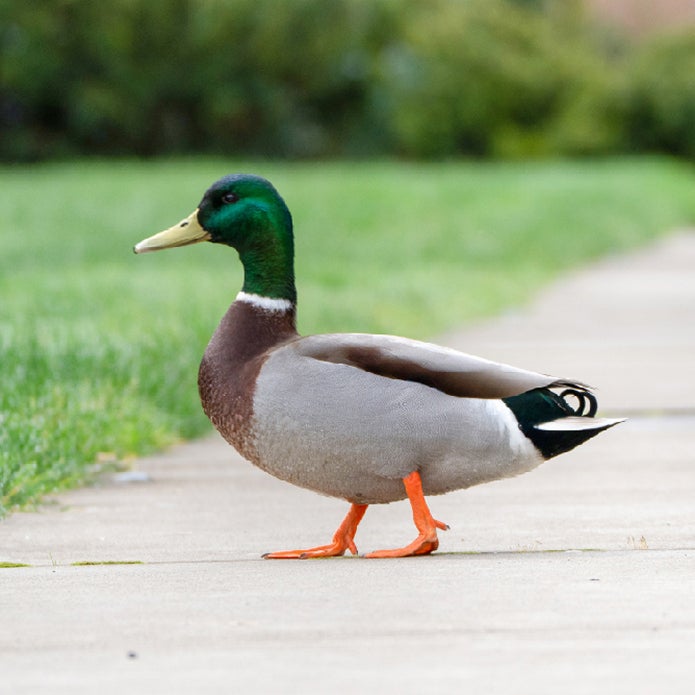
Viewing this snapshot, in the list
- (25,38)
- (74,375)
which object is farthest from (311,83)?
(74,375)

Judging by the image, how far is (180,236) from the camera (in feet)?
17.7

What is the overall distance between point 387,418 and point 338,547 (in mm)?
472

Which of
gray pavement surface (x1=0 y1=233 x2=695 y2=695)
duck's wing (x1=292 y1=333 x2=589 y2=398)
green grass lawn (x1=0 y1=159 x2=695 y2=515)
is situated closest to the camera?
gray pavement surface (x1=0 y1=233 x2=695 y2=695)

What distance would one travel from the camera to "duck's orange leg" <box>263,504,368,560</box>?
4973 millimetres

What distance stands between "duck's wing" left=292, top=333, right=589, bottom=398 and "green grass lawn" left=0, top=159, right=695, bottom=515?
1514mm

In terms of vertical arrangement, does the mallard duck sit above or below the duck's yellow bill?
below

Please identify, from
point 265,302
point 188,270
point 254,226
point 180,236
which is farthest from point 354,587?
point 188,270

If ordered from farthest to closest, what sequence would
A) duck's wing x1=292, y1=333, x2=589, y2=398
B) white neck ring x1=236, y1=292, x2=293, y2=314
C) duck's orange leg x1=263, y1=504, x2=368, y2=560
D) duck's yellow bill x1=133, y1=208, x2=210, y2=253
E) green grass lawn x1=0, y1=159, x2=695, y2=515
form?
green grass lawn x1=0, y1=159, x2=695, y2=515 < duck's yellow bill x1=133, y1=208, x2=210, y2=253 < white neck ring x1=236, y1=292, x2=293, y2=314 < duck's orange leg x1=263, y1=504, x2=368, y2=560 < duck's wing x1=292, y1=333, x2=589, y2=398

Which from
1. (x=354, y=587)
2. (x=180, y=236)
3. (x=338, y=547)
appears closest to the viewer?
(x=354, y=587)

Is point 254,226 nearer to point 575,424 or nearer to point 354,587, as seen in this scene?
point 575,424

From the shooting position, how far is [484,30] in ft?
248

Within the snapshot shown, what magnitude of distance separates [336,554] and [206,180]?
3515 centimetres

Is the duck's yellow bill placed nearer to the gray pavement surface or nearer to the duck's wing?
the duck's wing

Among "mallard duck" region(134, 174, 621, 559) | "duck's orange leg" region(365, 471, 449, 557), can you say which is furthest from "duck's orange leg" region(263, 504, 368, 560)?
"duck's orange leg" region(365, 471, 449, 557)
